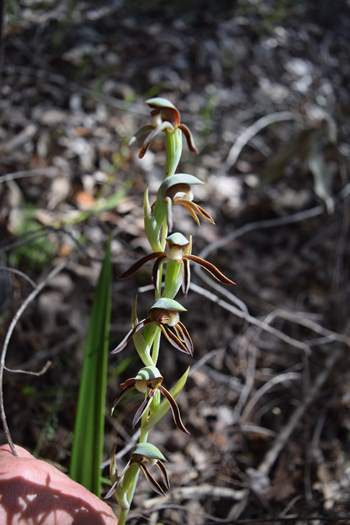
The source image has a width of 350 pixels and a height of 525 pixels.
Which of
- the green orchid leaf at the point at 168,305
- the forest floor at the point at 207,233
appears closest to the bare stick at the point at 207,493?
the forest floor at the point at 207,233

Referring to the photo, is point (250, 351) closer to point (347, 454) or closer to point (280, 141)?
point (347, 454)

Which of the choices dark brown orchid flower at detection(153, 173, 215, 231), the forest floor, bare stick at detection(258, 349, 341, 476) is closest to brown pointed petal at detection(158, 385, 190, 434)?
dark brown orchid flower at detection(153, 173, 215, 231)

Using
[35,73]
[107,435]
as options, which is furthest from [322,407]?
[35,73]

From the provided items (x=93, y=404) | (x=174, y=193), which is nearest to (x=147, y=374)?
(x=174, y=193)

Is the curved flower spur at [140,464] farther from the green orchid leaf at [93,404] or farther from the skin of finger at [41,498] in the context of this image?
the green orchid leaf at [93,404]

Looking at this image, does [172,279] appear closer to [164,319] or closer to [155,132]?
[164,319]

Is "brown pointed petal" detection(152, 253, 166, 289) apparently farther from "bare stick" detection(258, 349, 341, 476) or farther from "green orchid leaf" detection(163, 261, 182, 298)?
"bare stick" detection(258, 349, 341, 476)
